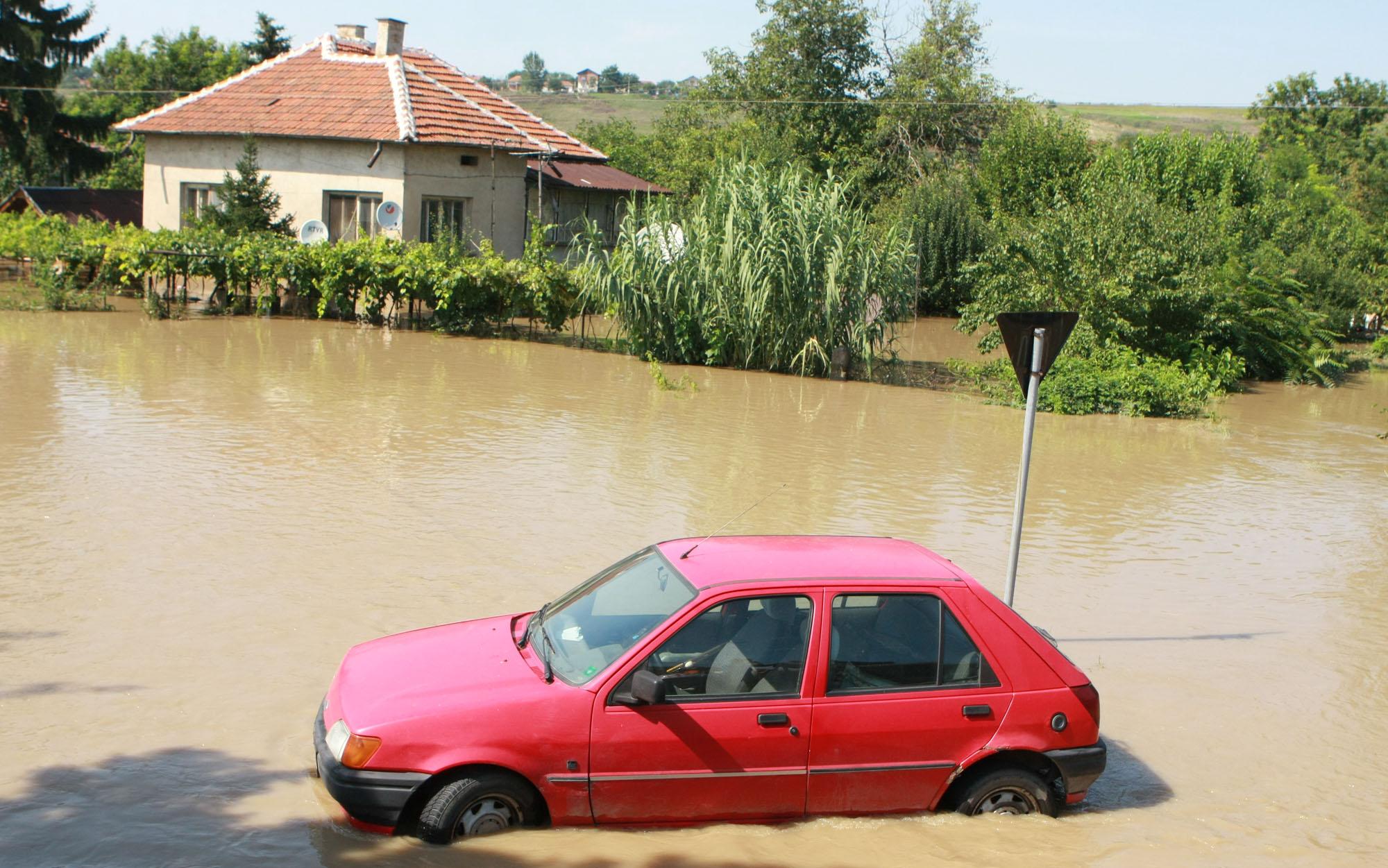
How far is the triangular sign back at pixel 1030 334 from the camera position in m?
7.71

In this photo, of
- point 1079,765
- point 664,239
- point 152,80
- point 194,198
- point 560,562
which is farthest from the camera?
point 152,80

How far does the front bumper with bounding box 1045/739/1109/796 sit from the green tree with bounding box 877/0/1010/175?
147 ft

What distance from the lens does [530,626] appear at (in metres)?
6.05

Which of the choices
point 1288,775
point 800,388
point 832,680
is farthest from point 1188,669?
point 800,388

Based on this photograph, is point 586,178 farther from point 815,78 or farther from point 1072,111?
A: point 1072,111

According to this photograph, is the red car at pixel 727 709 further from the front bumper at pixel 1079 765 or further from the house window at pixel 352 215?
the house window at pixel 352 215

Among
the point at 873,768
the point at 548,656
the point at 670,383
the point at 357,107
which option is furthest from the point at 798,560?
the point at 357,107

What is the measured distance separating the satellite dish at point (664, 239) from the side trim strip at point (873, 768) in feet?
58.2

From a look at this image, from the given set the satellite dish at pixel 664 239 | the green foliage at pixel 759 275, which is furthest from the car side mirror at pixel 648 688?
the satellite dish at pixel 664 239

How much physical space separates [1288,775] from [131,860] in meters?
5.72

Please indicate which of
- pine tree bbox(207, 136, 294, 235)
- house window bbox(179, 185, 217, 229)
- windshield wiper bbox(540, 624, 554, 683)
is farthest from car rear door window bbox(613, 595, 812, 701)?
house window bbox(179, 185, 217, 229)

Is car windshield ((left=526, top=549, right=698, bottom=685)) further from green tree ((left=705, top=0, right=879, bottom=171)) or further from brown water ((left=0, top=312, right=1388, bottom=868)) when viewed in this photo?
green tree ((left=705, top=0, right=879, bottom=171))

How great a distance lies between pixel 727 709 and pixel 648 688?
44cm

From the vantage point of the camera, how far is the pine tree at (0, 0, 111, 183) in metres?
42.8
